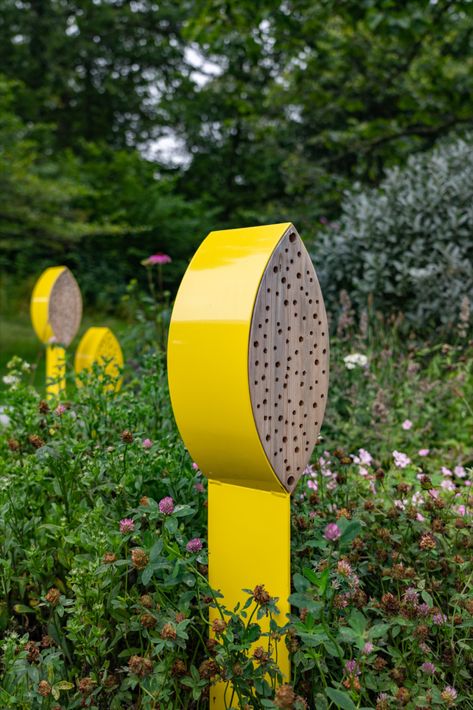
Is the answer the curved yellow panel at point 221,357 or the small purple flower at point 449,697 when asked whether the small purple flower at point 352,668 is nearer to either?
the small purple flower at point 449,697

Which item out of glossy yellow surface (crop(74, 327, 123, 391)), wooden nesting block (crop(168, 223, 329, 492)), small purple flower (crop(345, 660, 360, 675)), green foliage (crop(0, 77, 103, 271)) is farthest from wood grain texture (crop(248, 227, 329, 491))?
green foliage (crop(0, 77, 103, 271))

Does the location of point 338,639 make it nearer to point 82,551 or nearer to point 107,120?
point 82,551

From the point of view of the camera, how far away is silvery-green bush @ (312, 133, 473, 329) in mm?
4469

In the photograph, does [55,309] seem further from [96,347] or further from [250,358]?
[250,358]

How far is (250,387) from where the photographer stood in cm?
142

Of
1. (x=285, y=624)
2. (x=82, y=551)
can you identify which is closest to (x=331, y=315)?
(x=82, y=551)

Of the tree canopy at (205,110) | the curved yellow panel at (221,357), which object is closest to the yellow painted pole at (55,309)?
the curved yellow panel at (221,357)

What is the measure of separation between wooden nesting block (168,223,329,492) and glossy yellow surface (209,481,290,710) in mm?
41

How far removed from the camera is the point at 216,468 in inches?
62.3

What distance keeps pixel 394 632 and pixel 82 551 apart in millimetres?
1010

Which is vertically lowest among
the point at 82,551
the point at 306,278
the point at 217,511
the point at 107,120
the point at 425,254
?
the point at 82,551

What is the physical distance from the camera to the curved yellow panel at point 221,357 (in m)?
1.44

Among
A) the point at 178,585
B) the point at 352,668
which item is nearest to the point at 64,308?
the point at 178,585

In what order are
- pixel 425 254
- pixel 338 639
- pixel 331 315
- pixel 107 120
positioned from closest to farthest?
pixel 338 639 → pixel 425 254 → pixel 331 315 → pixel 107 120
